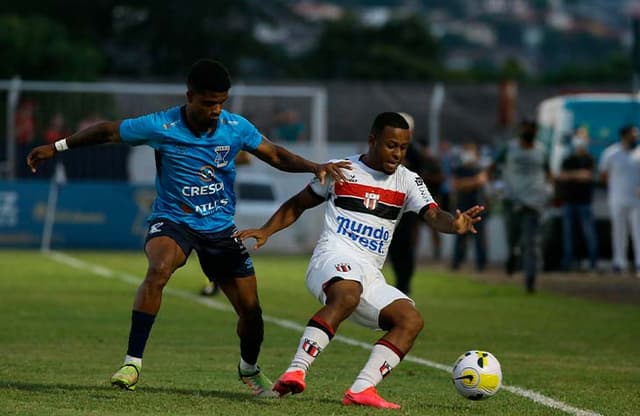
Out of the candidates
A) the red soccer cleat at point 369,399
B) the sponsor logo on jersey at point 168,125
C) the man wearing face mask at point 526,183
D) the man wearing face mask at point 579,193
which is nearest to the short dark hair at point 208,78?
the sponsor logo on jersey at point 168,125

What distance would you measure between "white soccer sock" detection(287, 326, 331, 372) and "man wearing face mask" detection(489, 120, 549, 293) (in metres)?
11.2

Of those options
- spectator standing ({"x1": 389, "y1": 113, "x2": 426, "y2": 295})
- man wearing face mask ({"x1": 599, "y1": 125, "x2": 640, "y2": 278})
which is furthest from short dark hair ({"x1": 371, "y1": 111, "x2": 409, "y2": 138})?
man wearing face mask ({"x1": 599, "y1": 125, "x2": 640, "y2": 278})

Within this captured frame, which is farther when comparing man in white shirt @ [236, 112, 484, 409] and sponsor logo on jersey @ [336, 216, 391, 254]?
sponsor logo on jersey @ [336, 216, 391, 254]

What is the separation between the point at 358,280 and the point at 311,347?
1.77 ft

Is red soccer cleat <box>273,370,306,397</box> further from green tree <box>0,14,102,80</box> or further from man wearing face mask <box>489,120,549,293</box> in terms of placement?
green tree <box>0,14,102,80</box>

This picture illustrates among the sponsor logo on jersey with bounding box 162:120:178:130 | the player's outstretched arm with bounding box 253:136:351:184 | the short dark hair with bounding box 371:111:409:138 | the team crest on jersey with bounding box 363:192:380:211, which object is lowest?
the team crest on jersey with bounding box 363:192:380:211

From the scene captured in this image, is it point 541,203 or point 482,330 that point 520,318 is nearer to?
point 482,330

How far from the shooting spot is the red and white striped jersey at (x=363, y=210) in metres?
9.98

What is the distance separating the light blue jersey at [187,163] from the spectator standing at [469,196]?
1489 centimetres

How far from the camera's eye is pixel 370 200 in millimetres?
10047

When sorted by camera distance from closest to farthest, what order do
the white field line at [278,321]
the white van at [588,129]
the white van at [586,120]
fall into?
1. the white field line at [278,321]
2. the white van at [588,129]
3. the white van at [586,120]

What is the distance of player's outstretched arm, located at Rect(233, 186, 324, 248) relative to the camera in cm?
998

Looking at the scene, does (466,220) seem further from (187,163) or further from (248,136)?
(187,163)

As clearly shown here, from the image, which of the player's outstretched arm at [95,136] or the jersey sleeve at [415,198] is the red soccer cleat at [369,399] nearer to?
the jersey sleeve at [415,198]
